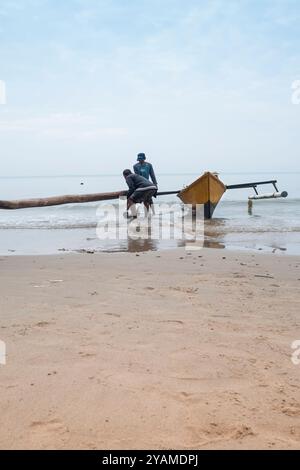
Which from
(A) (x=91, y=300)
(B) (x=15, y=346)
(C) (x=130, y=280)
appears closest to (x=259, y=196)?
(C) (x=130, y=280)

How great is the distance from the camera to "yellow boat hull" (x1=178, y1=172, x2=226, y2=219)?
586 inches

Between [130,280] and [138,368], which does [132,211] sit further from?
[138,368]

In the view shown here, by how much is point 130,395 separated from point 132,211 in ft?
36.7

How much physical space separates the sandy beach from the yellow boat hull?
10415mm

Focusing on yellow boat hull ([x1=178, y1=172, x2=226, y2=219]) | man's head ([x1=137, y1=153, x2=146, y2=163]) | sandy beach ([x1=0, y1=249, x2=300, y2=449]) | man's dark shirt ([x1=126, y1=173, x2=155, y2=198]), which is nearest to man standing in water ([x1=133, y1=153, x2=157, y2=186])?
man's head ([x1=137, y1=153, x2=146, y2=163])

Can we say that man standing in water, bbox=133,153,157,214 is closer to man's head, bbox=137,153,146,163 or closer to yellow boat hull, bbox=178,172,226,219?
man's head, bbox=137,153,146,163

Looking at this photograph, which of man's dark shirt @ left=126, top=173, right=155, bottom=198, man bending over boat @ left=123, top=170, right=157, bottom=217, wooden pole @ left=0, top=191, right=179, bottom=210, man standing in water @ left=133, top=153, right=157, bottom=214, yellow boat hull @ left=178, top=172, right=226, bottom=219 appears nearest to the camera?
wooden pole @ left=0, top=191, right=179, bottom=210

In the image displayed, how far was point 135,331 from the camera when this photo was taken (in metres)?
3.01

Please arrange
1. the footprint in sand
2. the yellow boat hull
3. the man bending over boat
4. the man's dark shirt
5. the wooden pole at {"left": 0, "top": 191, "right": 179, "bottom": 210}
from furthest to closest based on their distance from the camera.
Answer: the yellow boat hull → the man's dark shirt → the man bending over boat → the wooden pole at {"left": 0, "top": 191, "right": 179, "bottom": 210} → the footprint in sand

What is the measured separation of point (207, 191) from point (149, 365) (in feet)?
41.9

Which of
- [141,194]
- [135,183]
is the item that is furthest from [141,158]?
[141,194]

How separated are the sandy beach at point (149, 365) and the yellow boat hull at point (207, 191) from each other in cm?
1042

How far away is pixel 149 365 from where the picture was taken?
2469 mm

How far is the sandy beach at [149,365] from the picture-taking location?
185 centimetres
